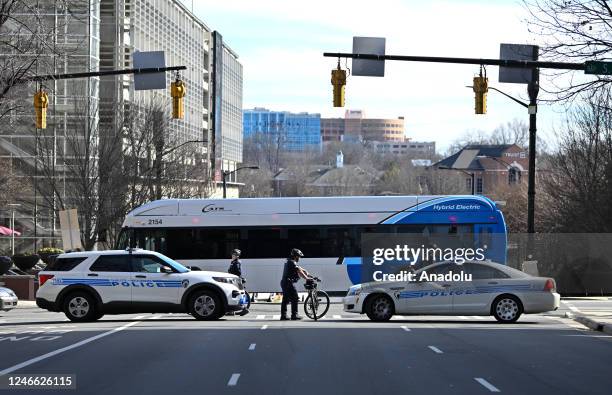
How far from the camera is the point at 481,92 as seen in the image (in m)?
24.7

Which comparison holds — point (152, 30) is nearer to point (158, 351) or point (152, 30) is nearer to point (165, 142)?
point (165, 142)

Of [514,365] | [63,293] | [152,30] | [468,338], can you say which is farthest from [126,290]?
[152,30]

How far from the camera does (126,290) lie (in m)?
24.6

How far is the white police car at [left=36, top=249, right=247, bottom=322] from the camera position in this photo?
24547 millimetres

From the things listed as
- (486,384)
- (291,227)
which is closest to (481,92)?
(291,227)

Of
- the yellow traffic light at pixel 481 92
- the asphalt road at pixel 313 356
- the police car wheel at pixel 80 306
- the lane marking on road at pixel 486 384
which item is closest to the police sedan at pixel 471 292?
the asphalt road at pixel 313 356

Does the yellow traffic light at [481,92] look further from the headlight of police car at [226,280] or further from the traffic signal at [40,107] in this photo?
the traffic signal at [40,107]

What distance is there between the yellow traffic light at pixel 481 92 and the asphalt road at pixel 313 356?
544 centimetres

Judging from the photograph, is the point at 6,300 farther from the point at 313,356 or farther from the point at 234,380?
the point at 234,380

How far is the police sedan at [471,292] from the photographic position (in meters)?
24.0

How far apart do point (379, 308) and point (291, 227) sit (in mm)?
10424

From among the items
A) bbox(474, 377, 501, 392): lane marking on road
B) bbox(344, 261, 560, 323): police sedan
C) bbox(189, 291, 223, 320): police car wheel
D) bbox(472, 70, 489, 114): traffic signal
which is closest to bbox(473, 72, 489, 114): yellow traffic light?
bbox(472, 70, 489, 114): traffic signal

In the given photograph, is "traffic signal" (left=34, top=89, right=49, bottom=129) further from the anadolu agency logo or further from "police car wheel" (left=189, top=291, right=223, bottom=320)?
the anadolu agency logo

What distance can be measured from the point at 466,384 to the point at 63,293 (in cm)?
1444
